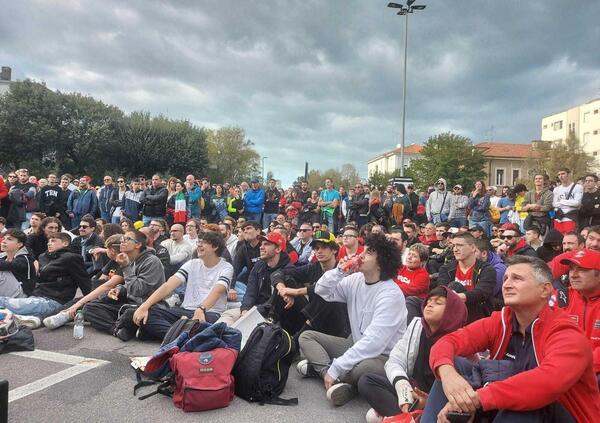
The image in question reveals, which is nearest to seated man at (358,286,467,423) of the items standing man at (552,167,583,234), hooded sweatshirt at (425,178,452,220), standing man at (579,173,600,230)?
standing man at (552,167,583,234)

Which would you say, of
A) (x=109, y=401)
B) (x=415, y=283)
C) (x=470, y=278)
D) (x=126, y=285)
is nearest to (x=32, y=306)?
(x=126, y=285)

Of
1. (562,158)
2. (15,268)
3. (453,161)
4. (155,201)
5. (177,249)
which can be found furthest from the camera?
(453,161)

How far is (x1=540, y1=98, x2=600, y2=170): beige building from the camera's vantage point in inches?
2452

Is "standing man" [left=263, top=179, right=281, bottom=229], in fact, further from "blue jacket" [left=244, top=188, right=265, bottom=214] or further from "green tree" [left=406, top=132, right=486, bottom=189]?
"green tree" [left=406, top=132, right=486, bottom=189]

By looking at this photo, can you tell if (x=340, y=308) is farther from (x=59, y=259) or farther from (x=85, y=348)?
(x=59, y=259)

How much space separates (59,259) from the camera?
253 inches

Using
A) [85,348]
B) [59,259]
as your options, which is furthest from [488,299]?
[59,259]

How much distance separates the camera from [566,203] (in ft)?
27.7

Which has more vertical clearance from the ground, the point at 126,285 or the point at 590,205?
the point at 590,205

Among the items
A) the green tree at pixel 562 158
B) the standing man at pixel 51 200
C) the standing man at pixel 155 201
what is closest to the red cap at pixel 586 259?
the standing man at pixel 155 201

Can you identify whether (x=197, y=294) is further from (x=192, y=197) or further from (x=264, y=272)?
(x=192, y=197)

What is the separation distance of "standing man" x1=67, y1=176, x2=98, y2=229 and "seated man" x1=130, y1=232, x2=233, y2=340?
293 inches

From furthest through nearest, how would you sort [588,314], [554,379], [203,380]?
[203,380], [588,314], [554,379]

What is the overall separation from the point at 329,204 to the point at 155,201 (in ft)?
16.4
